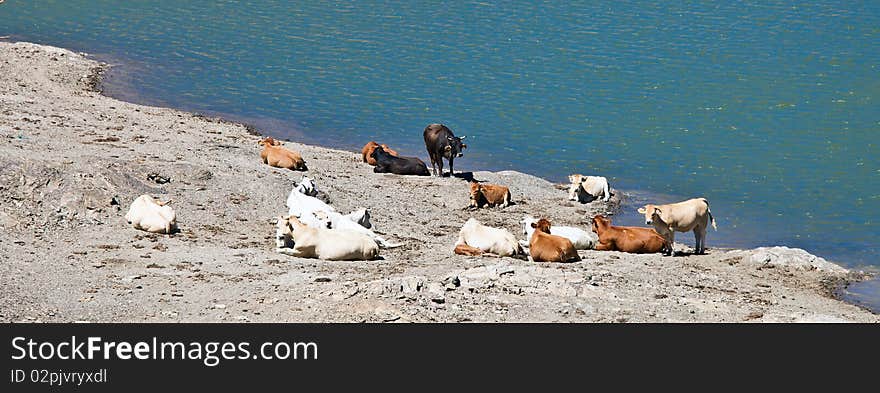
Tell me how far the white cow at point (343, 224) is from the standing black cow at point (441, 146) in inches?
232

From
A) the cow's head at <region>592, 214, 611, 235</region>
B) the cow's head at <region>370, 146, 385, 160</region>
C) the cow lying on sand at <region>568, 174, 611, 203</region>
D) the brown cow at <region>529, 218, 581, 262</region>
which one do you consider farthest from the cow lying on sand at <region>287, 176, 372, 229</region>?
the cow lying on sand at <region>568, 174, 611, 203</region>

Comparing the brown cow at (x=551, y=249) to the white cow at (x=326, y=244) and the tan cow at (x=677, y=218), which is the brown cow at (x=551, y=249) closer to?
the tan cow at (x=677, y=218)

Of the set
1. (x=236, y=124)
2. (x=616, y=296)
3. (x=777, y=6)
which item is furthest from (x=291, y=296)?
(x=777, y=6)

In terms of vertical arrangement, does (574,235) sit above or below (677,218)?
below

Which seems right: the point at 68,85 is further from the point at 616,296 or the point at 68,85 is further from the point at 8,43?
the point at 616,296

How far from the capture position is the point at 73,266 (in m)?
15.3

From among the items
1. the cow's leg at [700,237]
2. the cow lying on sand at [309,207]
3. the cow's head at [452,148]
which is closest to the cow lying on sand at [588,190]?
the cow's head at [452,148]

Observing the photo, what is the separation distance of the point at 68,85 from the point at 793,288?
20668mm

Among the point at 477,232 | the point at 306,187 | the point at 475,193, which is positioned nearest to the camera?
the point at 477,232

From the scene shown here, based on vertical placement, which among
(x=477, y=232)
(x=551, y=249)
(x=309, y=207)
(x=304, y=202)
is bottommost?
(x=551, y=249)

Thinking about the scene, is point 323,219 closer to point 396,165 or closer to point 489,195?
point 489,195

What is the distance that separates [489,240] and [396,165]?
7072mm

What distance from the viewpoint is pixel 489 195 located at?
21.6 meters

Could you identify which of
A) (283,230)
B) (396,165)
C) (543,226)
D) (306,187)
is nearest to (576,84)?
(396,165)
